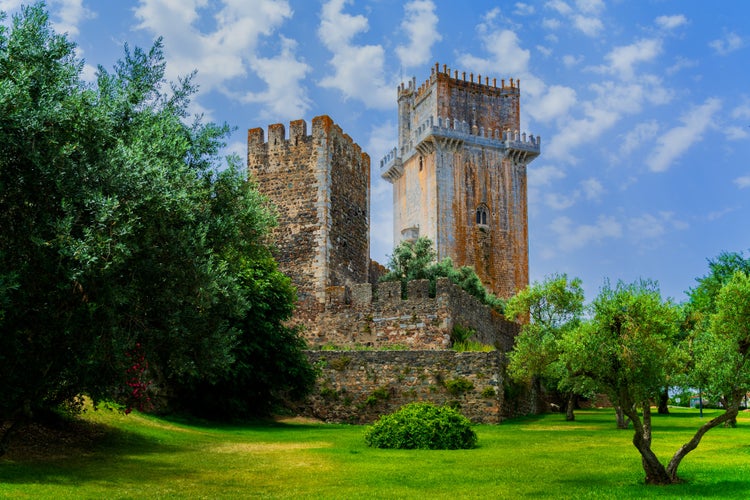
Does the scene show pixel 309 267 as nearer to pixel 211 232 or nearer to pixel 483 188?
pixel 211 232

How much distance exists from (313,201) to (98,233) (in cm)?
2193

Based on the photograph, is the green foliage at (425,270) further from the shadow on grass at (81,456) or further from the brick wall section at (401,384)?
the shadow on grass at (81,456)

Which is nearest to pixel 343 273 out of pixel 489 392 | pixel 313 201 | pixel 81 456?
pixel 313 201

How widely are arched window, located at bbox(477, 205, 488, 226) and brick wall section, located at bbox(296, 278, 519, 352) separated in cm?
3389

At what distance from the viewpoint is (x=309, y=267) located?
34750mm

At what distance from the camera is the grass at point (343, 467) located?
42.1 feet

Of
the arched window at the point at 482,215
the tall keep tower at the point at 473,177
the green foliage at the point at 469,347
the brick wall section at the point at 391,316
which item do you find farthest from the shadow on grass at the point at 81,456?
the arched window at the point at 482,215

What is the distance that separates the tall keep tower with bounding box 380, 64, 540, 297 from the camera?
67625 mm

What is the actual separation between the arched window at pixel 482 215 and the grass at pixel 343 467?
4593 centimetres

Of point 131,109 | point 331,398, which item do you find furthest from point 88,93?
point 331,398

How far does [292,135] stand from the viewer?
36219 millimetres

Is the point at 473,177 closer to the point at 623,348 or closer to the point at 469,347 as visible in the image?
the point at 469,347

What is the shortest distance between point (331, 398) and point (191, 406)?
190 inches

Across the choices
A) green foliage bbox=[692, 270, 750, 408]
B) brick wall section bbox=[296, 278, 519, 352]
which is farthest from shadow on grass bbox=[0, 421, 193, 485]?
brick wall section bbox=[296, 278, 519, 352]
